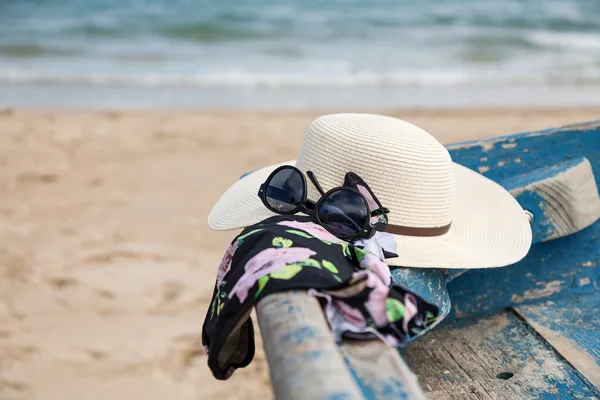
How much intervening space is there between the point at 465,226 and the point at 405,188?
0.91ft

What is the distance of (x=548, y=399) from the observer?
5.40 ft

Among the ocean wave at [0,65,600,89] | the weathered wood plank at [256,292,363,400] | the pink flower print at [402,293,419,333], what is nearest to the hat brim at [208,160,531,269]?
the pink flower print at [402,293,419,333]

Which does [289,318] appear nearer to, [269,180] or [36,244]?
[269,180]

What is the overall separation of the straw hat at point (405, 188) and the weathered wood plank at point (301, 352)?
505mm

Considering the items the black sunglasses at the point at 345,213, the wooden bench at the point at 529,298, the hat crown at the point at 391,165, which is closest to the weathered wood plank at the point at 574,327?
the wooden bench at the point at 529,298

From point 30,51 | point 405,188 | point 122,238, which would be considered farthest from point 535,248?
point 30,51

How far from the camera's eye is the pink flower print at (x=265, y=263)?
3.57 ft

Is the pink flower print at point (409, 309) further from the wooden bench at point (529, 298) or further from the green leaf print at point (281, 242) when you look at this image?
the green leaf print at point (281, 242)

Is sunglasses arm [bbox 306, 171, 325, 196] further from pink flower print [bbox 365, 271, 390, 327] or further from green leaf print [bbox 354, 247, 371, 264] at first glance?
pink flower print [bbox 365, 271, 390, 327]

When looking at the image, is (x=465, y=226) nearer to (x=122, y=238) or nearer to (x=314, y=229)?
(x=314, y=229)

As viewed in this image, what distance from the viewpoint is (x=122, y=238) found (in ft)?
14.0

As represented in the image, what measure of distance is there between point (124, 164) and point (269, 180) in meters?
4.34

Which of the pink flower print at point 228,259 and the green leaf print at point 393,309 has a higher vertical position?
the green leaf print at point 393,309

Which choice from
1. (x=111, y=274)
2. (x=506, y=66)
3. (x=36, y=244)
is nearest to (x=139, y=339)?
(x=111, y=274)
